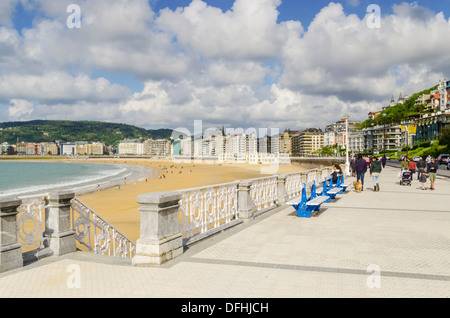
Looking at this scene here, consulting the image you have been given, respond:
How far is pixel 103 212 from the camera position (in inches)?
835

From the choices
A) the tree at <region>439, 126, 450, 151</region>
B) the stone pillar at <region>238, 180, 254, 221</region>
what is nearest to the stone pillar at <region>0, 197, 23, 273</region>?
the stone pillar at <region>238, 180, 254, 221</region>

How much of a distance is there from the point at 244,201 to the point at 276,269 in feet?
12.6

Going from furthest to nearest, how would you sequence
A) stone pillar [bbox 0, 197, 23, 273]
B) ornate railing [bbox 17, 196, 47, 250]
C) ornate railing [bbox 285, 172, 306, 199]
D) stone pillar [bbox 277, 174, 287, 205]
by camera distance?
ornate railing [bbox 285, 172, 306, 199]
stone pillar [bbox 277, 174, 287, 205]
ornate railing [bbox 17, 196, 47, 250]
stone pillar [bbox 0, 197, 23, 273]

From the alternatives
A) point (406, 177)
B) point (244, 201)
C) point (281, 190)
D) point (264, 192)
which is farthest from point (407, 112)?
point (244, 201)

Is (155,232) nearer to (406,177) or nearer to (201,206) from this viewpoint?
(201,206)

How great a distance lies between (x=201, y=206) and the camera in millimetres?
7555

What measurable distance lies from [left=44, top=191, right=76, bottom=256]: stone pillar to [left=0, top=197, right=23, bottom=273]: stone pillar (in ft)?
2.51

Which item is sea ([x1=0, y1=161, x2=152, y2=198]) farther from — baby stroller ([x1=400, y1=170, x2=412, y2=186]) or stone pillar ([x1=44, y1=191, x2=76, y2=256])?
baby stroller ([x1=400, y1=170, x2=412, y2=186])

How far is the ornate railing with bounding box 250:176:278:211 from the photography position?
33.3ft

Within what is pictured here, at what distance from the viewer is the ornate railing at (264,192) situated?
10.1 metres
